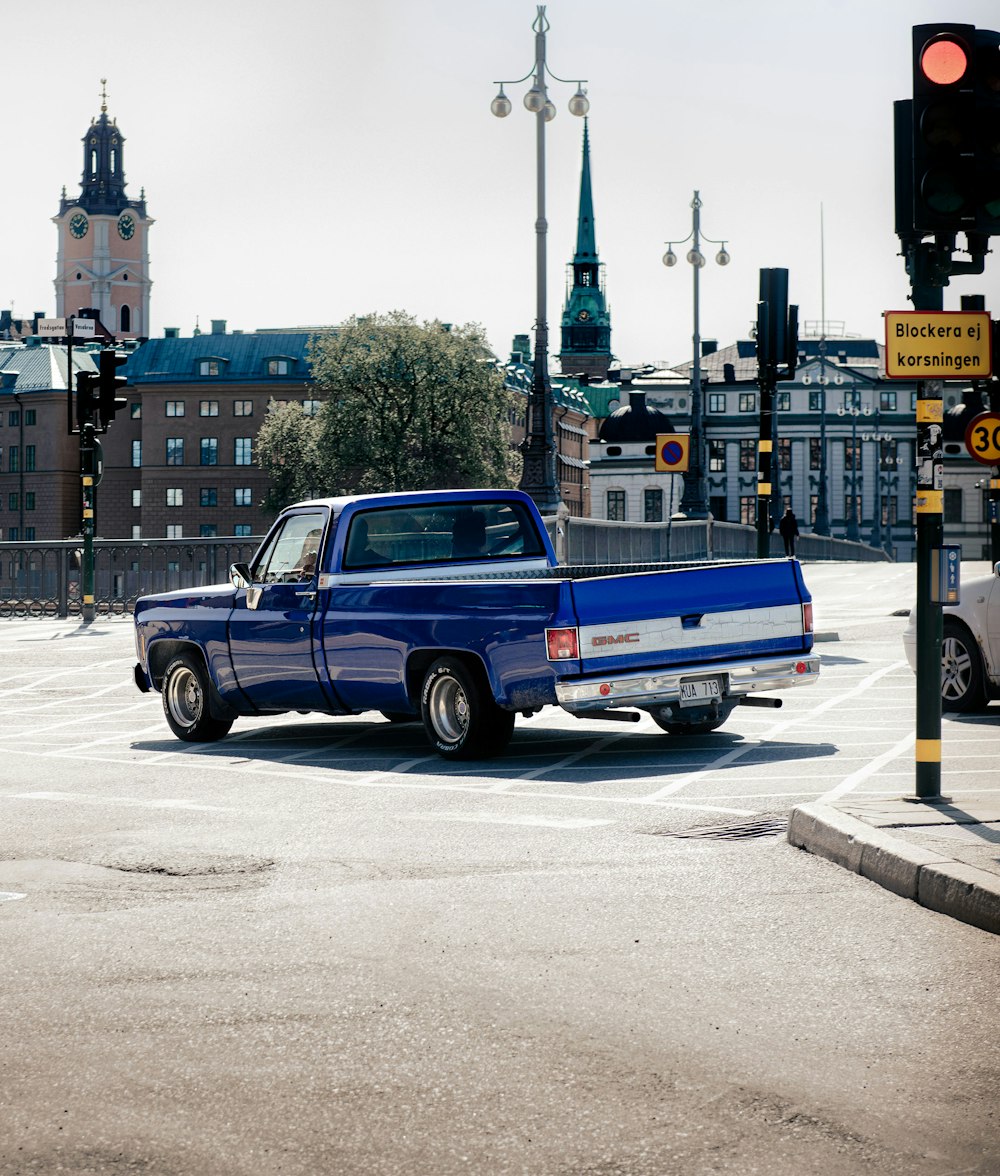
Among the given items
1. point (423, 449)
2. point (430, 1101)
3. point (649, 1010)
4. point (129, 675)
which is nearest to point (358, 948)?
point (649, 1010)

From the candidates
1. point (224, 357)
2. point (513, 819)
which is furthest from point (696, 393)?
point (224, 357)

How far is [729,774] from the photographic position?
1166 cm

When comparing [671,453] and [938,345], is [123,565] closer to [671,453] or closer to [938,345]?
[671,453]

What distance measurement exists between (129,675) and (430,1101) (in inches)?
674

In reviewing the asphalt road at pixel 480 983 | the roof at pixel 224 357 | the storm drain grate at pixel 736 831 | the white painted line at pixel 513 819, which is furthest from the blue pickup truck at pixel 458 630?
the roof at pixel 224 357

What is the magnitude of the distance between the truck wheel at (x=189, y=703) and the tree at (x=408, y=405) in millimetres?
72854

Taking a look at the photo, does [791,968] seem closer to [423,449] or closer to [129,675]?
[129,675]

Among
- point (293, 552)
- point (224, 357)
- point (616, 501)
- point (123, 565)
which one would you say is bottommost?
point (123, 565)

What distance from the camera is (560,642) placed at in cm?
1189

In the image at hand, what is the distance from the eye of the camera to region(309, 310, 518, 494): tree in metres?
88.4

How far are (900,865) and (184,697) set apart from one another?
813 centimetres

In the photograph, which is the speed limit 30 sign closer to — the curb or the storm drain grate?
the storm drain grate

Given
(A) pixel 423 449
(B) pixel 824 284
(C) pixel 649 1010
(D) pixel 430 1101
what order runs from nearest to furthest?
(D) pixel 430 1101
(C) pixel 649 1010
(A) pixel 423 449
(B) pixel 824 284

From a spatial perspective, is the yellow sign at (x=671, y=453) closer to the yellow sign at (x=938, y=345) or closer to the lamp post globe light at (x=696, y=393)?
the lamp post globe light at (x=696, y=393)
